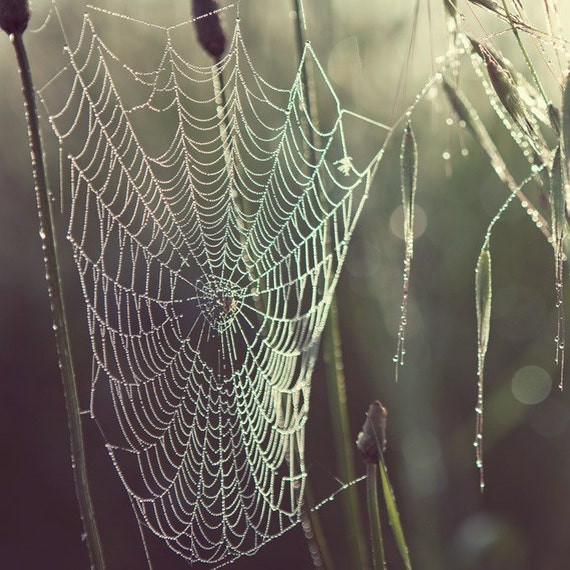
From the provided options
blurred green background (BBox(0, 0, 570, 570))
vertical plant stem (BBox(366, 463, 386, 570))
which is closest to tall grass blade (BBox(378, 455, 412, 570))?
→ vertical plant stem (BBox(366, 463, 386, 570))

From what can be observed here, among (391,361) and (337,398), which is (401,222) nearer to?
(391,361)

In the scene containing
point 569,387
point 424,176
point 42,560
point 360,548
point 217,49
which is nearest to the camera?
point 360,548

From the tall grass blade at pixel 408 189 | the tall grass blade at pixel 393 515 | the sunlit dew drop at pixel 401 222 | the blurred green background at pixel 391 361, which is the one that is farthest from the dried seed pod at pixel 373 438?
the sunlit dew drop at pixel 401 222

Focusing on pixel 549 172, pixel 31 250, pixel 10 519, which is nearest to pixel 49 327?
pixel 31 250

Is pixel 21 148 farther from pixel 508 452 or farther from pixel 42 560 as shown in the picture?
pixel 508 452

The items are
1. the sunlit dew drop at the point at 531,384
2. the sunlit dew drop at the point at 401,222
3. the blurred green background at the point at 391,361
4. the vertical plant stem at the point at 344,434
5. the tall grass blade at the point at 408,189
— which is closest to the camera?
the tall grass blade at the point at 408,189

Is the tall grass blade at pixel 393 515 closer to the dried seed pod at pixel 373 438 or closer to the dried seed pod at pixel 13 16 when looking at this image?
the dried seed pod at pixel 373 438

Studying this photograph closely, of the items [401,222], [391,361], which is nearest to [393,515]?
[391,361]
